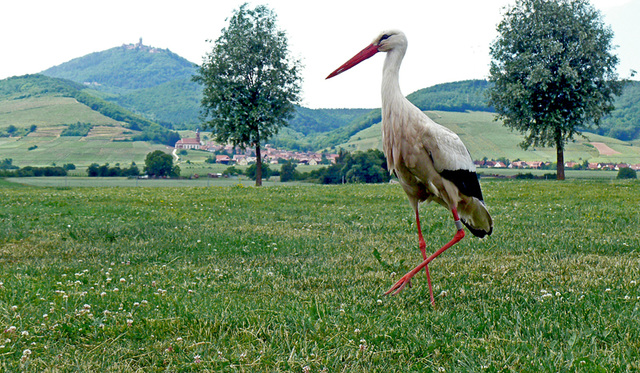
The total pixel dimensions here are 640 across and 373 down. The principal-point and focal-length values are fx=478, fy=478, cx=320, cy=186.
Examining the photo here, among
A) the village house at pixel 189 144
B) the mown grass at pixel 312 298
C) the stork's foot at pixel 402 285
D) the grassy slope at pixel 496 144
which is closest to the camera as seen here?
the mown grass at pixel 312 298

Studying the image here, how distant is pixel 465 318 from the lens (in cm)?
435

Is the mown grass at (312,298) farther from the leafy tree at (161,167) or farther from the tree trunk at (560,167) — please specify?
Answer: the leafy tree at (161,167)

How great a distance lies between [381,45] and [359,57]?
0.96 feet

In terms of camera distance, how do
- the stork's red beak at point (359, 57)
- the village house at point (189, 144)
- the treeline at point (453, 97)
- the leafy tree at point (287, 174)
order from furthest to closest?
1. the village house at point (189, 144)
2. the treeline at point (453, 97)
3. the leafy tree at point (287, 174)
4. the stork's red beak at point (359, 57)

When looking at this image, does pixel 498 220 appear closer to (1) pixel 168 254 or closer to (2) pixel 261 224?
(2) pixel 261 224

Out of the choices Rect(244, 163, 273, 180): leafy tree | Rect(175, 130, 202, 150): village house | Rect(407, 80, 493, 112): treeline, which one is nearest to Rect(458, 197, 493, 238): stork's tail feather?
Rect(244, 163, 273, 180): leafy tree

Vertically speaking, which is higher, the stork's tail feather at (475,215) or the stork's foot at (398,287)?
the stork's tail feather at (475,215)

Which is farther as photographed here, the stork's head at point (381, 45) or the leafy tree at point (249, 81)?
the leafy tree at point (249, 81)

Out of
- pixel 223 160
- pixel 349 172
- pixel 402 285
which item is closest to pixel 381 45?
pixel 402 285

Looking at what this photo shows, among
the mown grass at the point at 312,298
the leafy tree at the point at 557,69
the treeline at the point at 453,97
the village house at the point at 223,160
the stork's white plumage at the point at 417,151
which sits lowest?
the mown grass at the point at 312,298

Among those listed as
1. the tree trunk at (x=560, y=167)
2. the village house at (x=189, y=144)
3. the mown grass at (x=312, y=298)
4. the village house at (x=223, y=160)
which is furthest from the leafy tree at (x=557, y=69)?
the village house at (x=189, y=144)

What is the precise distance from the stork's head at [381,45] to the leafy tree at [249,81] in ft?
102

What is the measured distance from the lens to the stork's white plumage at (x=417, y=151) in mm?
5070

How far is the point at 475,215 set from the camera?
5.83 m
